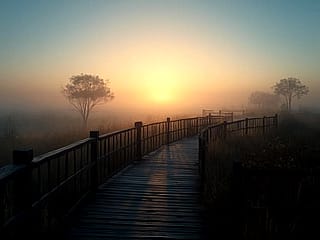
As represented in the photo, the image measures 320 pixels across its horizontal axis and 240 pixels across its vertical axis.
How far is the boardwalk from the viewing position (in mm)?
5781

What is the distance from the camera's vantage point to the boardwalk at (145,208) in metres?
5.78

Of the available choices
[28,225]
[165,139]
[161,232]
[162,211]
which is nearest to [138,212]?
[162,211]

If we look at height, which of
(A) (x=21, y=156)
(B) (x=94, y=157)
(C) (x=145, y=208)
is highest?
(A) (x=21, y=156)

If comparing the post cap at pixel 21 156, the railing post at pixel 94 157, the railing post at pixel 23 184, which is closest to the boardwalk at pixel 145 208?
the railing post at pixel 94 157

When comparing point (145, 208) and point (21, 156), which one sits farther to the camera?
point (145, 208)

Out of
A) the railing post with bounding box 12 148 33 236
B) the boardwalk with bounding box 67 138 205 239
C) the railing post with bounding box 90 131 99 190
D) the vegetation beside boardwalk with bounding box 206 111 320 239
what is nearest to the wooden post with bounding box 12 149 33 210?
the railing post with bounding box 12 148 33 236

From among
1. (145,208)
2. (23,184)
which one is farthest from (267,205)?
(23,184)

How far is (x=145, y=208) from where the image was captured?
278 inches

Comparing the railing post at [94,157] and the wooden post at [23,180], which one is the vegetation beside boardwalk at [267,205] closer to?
the railing post at [94,157]

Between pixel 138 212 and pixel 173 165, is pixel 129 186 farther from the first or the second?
pixel 173 165

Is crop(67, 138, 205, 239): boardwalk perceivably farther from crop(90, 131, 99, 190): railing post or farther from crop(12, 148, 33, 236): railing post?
crop(12, 148, 33, 236): railing post

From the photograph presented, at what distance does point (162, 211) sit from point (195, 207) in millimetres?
720

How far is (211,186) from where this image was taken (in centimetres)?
800

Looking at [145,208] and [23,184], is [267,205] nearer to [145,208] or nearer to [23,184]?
[145,208]
